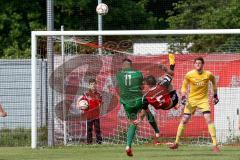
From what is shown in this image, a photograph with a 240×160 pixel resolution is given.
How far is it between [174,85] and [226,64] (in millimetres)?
1391

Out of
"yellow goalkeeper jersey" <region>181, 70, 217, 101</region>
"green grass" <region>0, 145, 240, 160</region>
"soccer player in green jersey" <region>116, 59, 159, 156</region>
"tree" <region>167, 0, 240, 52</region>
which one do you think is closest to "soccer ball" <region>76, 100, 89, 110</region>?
"green grass" <region>0, 145, 240, 160</region>

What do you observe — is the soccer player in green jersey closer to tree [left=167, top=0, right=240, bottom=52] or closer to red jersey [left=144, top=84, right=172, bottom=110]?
red jersey [left=144, top=84, right=172, bottom=110]

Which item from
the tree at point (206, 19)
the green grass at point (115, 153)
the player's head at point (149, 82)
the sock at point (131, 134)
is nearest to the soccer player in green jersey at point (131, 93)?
the sock at point (131, 134)

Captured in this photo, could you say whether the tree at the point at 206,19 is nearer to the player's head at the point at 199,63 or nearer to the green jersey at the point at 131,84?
the player's head at the point at 199,63

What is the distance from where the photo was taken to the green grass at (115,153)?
57.8 feet

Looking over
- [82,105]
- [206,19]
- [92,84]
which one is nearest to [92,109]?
[82,105]

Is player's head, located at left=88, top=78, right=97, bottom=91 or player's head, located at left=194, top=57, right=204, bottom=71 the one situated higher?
player's head, located at left=194, top=57, right=204, bottom=71

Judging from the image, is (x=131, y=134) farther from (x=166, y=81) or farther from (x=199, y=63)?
(x=166, y=81)

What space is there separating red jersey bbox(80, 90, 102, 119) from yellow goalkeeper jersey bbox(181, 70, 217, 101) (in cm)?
341

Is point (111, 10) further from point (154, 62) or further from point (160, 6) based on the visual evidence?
point (154, 62)

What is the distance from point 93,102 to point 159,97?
74.3 inches

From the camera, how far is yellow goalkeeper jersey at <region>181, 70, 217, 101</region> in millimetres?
18812

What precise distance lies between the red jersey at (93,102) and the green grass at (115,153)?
97 centimetres

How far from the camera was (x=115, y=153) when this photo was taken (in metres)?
18.9
